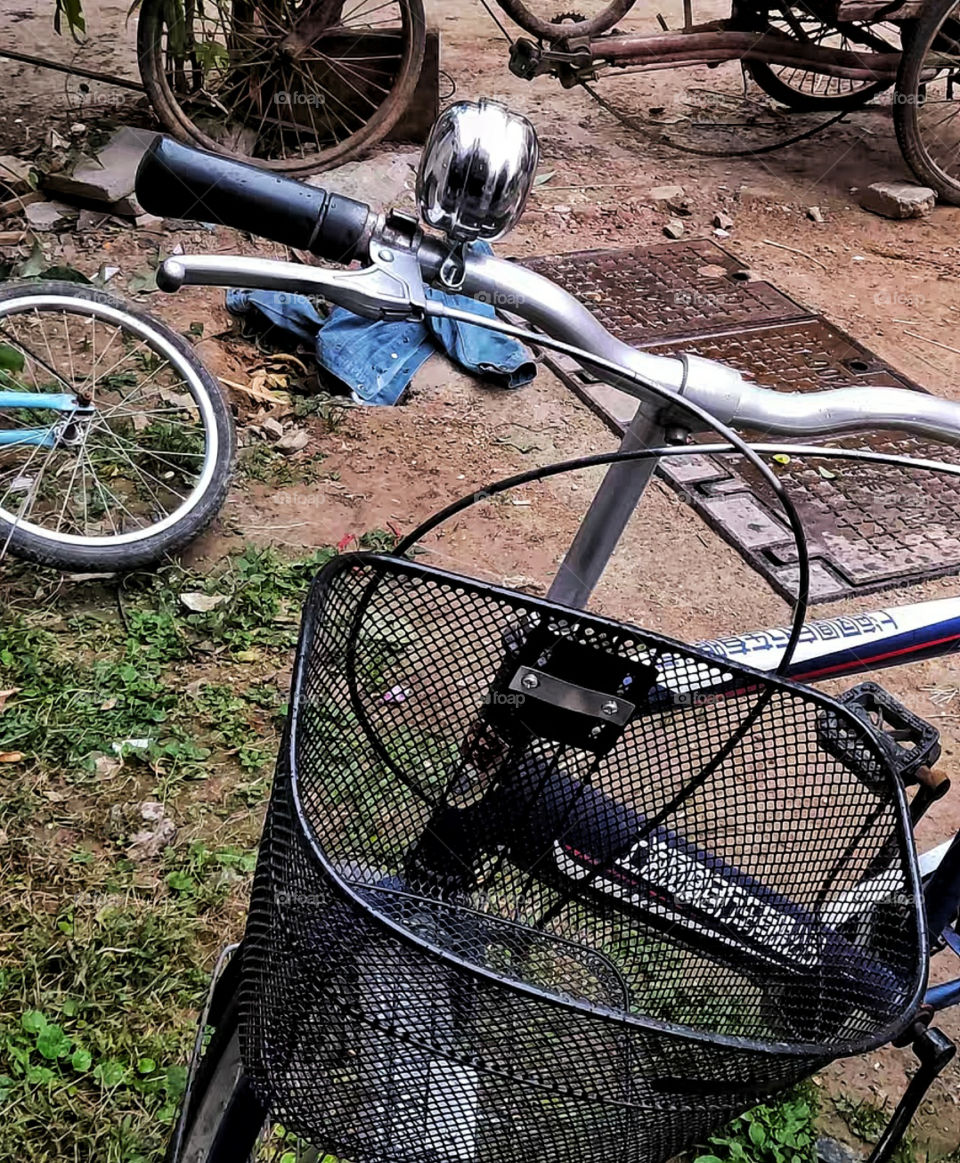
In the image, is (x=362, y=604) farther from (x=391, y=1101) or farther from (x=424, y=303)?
(x=391, y=1101)

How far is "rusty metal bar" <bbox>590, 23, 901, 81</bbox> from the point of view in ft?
15.6

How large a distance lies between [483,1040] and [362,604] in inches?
17.8

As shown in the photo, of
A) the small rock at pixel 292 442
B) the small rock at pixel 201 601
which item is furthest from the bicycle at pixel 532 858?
the small rock at pixel 292 442

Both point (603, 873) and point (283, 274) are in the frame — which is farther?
point (603, 873)

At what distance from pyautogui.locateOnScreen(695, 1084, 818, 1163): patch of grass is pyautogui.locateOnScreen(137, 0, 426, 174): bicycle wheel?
147 inches

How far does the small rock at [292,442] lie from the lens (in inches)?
130

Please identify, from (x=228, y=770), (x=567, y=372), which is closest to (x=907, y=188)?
(x=567, y=372)

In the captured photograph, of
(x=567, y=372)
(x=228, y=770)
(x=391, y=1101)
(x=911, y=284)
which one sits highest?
(x=391, y=1101)

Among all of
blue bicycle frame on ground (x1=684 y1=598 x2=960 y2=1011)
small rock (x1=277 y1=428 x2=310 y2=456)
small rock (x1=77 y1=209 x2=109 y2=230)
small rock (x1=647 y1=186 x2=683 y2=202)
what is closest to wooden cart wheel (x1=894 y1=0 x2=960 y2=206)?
small rock (x1=647 y1=186 x2=683 y2=202)

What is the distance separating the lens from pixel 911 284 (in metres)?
4.52

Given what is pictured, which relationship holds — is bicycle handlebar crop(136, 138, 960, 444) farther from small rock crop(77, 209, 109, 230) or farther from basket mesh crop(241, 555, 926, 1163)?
small rock crop(77, 209, 109, 230)

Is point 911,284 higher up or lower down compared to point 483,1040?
lower down

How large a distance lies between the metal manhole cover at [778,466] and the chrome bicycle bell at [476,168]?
7.11 feet

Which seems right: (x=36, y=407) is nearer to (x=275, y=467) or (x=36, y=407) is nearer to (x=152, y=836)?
(x=275, y=467)
